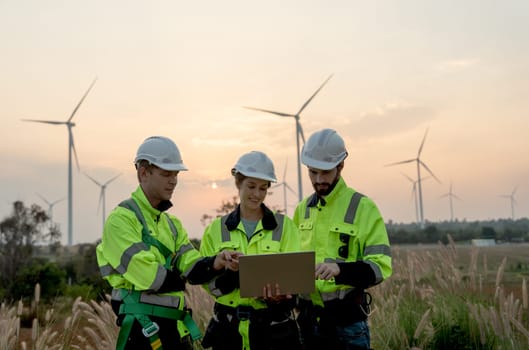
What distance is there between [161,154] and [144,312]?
1.23m

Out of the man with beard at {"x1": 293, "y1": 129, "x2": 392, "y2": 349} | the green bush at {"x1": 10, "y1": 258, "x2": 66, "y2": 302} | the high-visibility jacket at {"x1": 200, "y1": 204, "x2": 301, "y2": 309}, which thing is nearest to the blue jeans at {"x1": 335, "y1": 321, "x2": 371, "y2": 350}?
the man with beard at {"x1": 293, "y1": 129, "x2": 392, "y2": 349}

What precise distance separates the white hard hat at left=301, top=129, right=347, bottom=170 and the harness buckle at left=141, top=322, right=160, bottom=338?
1.72 meters

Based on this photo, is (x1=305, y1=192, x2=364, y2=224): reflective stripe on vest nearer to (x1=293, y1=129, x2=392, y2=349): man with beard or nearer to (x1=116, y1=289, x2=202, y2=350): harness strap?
(x1=293, y1=129, x2=392, y2=349): man with beard

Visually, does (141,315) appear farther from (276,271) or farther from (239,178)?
(239,178)

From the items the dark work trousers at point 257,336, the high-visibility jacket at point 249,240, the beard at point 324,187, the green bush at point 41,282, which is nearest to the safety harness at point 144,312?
the dark work trousers at point 257,336

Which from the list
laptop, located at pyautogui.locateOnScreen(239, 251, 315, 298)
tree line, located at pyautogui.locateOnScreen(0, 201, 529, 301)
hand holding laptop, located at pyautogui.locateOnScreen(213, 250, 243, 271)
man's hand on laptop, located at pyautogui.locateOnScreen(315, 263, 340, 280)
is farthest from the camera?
tree line, located at pyautogui.locateOnScreen(0, 201, 529, 301)

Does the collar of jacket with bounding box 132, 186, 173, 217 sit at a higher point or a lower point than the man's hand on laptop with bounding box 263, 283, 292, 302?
higher

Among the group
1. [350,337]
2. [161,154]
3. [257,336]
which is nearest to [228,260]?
[257,336]

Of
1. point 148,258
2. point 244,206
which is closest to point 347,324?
point 244,206

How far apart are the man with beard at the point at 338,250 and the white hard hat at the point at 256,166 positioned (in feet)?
1.00

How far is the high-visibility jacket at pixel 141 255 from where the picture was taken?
15.2ft

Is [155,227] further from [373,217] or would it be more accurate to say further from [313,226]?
[373,217]

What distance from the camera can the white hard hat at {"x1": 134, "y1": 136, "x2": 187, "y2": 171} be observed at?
197 inches

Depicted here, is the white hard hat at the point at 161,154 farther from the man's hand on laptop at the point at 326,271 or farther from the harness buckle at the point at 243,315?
the man's hand on laptop at the point at 326,271
